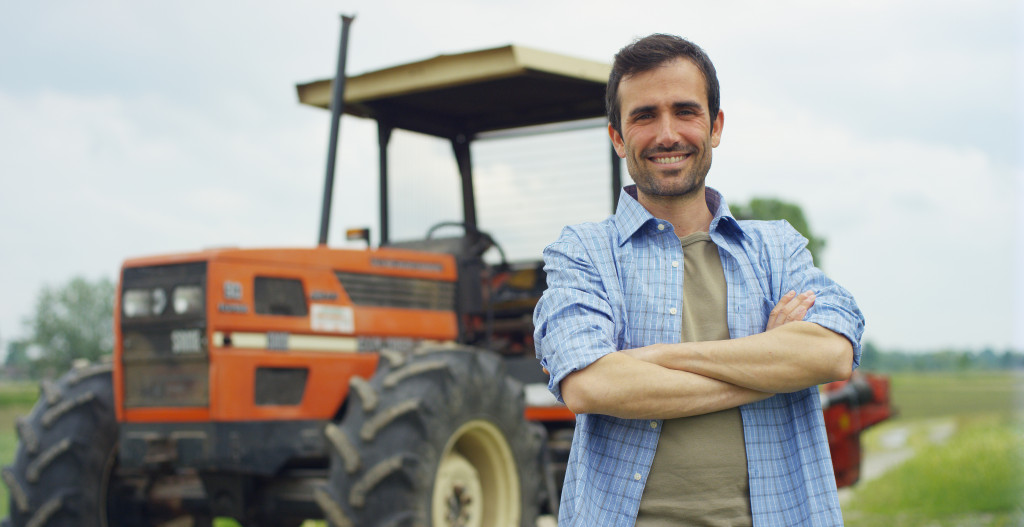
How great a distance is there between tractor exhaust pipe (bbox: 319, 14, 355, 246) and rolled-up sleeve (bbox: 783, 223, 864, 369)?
353 cm

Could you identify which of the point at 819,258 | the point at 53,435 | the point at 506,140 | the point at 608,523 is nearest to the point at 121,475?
the point at 53,435

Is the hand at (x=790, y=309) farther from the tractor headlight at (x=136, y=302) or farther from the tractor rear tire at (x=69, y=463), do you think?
the tractor rear tire at (x=69, y=463)

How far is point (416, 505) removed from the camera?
4.48m

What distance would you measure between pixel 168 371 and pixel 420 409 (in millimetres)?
1308

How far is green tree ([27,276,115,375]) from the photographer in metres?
57.6

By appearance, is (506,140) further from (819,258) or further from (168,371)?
(819,258)

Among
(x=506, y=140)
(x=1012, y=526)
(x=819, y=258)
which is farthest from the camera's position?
(x=819, y=258)

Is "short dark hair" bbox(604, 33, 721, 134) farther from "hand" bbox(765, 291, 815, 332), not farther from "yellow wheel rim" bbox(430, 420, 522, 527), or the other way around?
"yellow wheel rim" bbox(430, 420, 522, 527)

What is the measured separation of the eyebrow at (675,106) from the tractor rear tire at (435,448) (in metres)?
2.73

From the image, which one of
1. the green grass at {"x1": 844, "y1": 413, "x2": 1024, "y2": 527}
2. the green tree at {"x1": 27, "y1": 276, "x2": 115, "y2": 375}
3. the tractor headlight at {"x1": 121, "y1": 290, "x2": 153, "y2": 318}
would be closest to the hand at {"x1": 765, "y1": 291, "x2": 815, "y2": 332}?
the tractor headlight at {"x1": 121, "y1": 290, "x2": 153, "y2": 318}

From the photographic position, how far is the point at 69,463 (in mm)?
5457

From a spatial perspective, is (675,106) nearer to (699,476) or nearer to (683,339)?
(683,339)

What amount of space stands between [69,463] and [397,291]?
195cm

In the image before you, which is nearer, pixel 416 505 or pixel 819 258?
pixel 416 505
